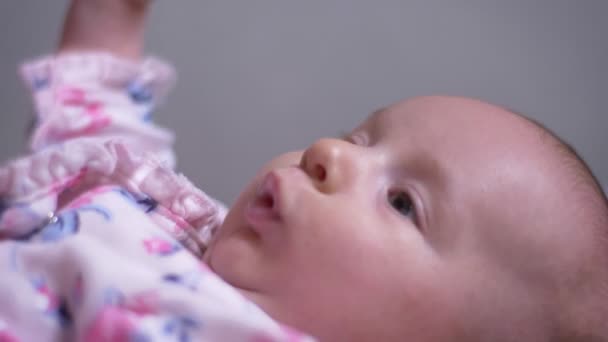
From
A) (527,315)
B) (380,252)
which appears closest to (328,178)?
(380,252)

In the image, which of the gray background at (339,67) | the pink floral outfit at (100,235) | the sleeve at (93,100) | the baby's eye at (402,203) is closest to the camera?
the pink floral outfit at (100,235)

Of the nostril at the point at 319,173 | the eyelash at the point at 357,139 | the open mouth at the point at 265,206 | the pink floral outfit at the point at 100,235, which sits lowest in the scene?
the pink floral outfit at the point at 100,235

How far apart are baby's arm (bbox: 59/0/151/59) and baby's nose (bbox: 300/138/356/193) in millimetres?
426

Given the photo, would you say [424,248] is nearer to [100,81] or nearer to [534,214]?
[534,214]

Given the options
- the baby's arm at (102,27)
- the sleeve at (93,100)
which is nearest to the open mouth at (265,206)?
the sleeve at (93,100)

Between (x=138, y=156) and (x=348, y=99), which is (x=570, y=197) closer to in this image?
(x=138, y=156)

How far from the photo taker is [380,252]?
1.62 ft

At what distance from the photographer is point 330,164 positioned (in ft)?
1.70

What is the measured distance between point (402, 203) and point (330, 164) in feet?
0.23

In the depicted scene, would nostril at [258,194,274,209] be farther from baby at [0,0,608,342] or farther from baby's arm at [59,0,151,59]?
baby's arm at [59,0,151,59]

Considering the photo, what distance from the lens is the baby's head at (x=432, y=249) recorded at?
19.2 inches

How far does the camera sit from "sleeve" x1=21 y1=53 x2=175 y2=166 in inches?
28.8

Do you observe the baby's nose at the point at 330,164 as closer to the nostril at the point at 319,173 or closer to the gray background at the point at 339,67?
the nostril at the point at 319,173

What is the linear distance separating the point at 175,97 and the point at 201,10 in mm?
159
